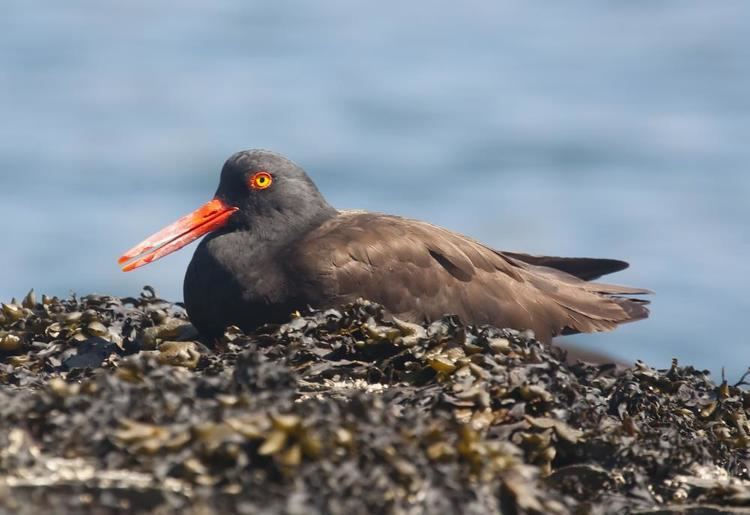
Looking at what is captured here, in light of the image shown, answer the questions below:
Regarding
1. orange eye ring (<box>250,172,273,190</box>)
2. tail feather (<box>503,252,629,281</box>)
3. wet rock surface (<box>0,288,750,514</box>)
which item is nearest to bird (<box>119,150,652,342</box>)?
orange eye ring (<box>250,172,273,190</box>)

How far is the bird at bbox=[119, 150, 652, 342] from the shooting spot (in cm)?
724

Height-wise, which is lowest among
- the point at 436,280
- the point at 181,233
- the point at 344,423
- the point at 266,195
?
the point at 344,423

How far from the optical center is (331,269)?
721cm

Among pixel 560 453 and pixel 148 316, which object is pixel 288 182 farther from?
pixel 560 453

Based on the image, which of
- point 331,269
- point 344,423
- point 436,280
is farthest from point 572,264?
point 344,423

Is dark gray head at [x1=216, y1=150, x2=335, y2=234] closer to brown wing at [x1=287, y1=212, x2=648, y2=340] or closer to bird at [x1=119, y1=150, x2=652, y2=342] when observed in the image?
bird at [x1=119, y1=150, x2=652, y2=342]

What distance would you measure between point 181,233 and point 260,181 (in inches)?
23.5

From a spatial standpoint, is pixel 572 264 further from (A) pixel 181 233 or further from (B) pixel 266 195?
(A) pixel 181 233

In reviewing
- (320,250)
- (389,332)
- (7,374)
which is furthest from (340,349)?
(7,374)

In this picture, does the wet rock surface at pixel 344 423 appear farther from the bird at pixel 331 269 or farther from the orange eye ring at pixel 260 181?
the orange eye ring at pixel 260 181

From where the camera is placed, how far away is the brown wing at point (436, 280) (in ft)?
23.9

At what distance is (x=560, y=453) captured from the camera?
520 cm

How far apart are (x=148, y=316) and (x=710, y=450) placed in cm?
323

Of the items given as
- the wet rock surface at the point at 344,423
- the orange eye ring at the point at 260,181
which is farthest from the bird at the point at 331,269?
the wet rock surface at the point at 344,423
